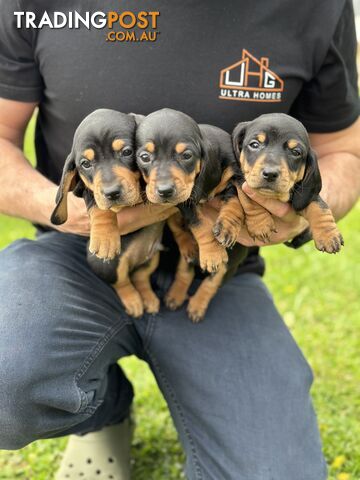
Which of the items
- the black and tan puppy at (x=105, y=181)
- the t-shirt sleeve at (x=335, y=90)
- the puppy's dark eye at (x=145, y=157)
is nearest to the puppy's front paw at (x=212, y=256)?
the black and tan puppy at (x=105, y=181)

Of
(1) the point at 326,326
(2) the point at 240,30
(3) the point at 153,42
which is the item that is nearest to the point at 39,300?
(3) the point at 153,42

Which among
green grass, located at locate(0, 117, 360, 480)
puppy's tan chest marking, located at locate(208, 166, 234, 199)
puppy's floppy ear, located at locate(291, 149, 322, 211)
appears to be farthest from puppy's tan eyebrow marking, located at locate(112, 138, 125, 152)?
green grass, located at locate(0, 117, 360, 480)

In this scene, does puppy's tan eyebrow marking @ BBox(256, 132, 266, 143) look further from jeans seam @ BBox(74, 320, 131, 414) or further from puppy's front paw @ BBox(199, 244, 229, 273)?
jeans seam @ BBox(74, 320, 131, 414)

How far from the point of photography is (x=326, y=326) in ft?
16.3

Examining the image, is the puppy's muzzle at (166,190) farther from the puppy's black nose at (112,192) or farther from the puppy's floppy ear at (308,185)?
the puppy's floppy ear at (308,185)

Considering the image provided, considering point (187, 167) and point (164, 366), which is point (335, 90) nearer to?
point (187, 167)

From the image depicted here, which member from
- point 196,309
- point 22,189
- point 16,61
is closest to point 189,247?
point 196,309

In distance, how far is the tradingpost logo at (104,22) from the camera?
3039 mm

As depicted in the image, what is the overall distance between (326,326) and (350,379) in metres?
0.67

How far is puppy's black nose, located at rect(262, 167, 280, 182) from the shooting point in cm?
248

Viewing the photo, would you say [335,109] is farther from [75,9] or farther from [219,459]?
[219,459]

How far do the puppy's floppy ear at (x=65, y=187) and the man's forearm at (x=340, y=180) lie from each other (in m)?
1.20

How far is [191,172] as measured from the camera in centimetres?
258

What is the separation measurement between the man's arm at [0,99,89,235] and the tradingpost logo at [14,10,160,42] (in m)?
0.41
